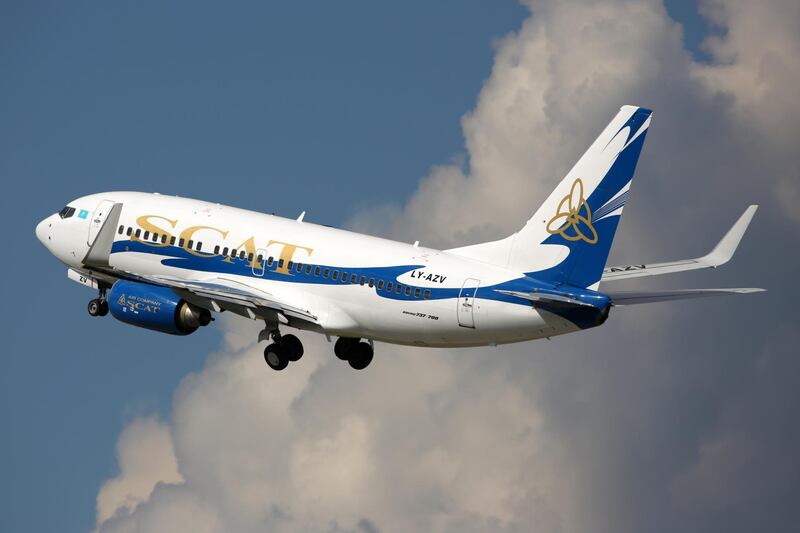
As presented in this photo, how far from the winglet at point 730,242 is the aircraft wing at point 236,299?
16.4 metres

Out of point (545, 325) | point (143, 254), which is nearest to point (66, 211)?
point (143, 254)

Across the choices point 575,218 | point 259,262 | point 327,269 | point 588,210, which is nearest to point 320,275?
point 327,269

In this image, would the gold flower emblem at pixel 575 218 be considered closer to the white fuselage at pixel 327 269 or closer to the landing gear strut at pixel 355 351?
the white fuselage at pixel 327 269

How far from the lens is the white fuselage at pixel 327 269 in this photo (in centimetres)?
7250

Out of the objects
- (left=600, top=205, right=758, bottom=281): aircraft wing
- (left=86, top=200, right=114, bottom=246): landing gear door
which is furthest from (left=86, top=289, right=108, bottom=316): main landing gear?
(left=600, top=205, right=758, bottom=281): aircraft wing

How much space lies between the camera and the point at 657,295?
236ft

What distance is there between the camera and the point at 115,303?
3073 inches

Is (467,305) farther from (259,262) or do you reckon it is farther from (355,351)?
(355,351)

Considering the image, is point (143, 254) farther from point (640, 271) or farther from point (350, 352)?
point (640, 271)

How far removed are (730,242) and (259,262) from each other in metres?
19.4

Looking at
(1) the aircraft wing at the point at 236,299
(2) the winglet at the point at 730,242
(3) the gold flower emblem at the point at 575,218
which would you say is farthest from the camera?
(1) the aircraft wing at the point at 236,299

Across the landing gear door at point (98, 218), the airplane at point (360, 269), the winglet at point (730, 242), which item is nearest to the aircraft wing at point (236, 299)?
the airplane at point (360, 269)

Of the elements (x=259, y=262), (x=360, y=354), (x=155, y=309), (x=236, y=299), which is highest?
(x=259, y=262)

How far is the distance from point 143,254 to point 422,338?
45.8ft
